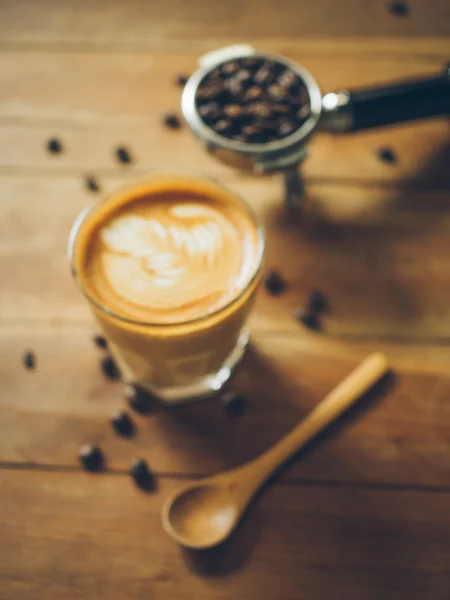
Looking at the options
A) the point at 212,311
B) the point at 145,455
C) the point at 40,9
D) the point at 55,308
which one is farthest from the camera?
the point at 40,9

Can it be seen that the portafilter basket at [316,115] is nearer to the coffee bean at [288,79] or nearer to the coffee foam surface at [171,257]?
the coffee bean at [288,79]

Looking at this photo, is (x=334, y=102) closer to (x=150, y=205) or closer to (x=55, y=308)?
(x=150, y=205)

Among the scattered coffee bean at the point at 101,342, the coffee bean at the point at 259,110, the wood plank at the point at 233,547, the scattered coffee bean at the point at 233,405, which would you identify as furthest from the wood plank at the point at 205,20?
the wood plank at the point at 233,547

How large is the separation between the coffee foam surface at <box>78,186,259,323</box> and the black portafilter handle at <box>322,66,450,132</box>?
0.30m

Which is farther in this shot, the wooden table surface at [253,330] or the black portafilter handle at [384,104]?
the black portafilter handle at [384,104]

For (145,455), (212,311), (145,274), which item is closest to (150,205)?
(145,274)

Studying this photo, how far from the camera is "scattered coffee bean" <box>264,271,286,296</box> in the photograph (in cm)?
110

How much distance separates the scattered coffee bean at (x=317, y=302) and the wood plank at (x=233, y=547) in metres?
0.29

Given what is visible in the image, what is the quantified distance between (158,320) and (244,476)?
0.80 feet

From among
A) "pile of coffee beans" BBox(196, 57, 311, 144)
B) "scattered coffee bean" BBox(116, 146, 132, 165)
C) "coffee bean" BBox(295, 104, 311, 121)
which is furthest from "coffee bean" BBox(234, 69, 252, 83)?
"scattered coffee bean" BBox(116, 146, 132, 165)

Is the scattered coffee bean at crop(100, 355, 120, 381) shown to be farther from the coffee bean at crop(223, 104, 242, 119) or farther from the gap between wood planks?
the coffee bean at crop(223, 104, 242, 119)

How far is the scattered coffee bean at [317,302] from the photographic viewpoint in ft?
3.52

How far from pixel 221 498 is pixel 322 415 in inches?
7.4

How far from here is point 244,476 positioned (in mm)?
916
